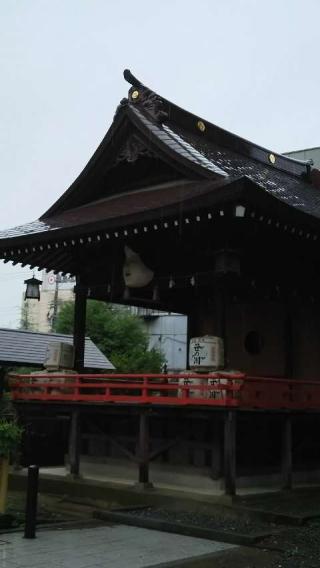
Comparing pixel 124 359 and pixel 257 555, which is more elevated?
pixel 124 359

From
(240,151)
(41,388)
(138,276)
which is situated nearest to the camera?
(138,276)

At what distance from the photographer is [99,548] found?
8.46 metres

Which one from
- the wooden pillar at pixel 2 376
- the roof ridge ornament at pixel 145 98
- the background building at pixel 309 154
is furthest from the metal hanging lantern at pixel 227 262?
the background building at pixel 309 154

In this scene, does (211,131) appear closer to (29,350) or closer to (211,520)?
(29,350)

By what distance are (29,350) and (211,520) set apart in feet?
46.5

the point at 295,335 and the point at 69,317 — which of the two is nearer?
the point at 295,335

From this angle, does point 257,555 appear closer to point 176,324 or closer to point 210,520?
point 210,520

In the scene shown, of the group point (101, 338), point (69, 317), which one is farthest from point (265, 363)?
point (69, 317)

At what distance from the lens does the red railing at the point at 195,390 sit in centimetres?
1188

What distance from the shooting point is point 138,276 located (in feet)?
47.3

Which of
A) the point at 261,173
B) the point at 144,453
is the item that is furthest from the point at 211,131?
the point at 144,453

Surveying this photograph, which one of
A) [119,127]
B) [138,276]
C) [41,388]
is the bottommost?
[41,388]

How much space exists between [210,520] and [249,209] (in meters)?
5.36

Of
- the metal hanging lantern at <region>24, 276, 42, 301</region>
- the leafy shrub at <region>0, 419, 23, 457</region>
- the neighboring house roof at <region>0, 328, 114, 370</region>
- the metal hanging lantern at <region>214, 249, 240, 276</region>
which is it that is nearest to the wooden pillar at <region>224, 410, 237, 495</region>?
the metal hanging lantern at <region>214, 249, 240, 276</region>
